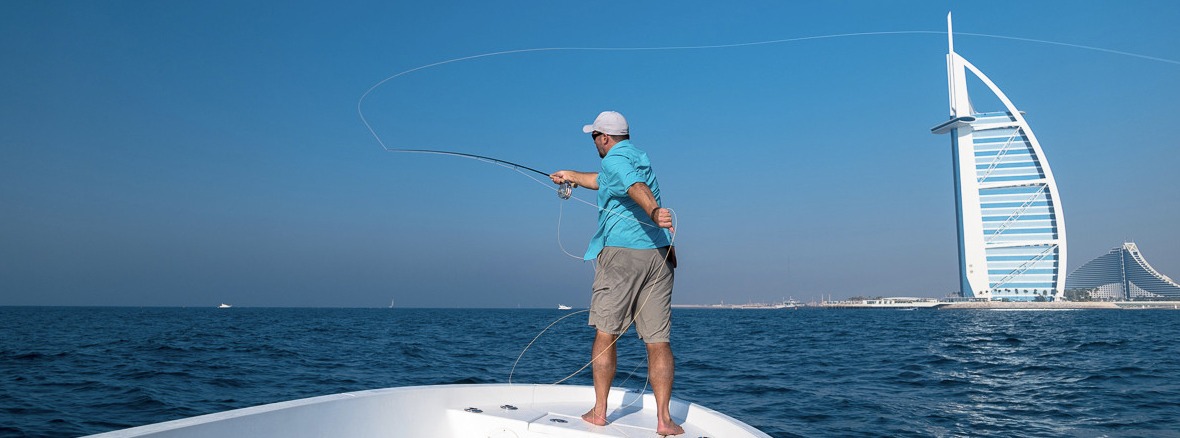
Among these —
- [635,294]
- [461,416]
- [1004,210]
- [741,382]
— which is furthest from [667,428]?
[1004,210]

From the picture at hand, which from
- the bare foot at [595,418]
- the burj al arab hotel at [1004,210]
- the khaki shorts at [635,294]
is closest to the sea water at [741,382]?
the bare foot at [595,418]

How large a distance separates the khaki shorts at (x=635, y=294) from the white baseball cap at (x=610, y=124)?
50 cm

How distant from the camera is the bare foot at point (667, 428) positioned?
9.58 feet

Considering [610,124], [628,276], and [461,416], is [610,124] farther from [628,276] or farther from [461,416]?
[461,416]

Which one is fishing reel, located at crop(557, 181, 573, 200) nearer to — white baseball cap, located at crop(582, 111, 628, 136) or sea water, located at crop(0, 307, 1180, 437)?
white baseball cap, located at crop(582, 111, 628, 136)

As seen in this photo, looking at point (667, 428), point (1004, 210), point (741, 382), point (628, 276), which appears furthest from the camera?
point (1004, 210)

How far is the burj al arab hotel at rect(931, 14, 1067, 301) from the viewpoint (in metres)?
61.5

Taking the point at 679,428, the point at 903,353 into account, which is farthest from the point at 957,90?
the point at 679,428

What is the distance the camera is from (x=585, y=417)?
3133 mm

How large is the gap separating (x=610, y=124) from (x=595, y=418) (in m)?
1.24

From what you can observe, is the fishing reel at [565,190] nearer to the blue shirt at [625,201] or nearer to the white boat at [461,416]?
→ the blue shirt at [625,201]

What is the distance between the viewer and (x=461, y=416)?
317 cm

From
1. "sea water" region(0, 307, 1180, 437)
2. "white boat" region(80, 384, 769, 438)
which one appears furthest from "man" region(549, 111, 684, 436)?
"sea water" region(0, 307, 1180, 437)

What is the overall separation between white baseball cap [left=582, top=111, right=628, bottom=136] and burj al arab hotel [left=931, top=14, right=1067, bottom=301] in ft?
215
